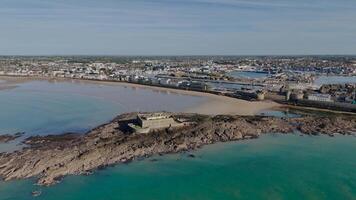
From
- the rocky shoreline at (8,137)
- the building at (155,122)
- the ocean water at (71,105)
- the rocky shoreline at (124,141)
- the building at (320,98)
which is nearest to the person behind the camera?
the rocky shoreline at (124,141)

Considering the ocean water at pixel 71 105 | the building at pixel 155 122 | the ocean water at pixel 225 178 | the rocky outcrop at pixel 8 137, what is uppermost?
the building at pixel 155 122

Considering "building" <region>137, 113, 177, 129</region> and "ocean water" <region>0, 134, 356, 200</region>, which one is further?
"building" <region>137, 113, 177, 129</region>

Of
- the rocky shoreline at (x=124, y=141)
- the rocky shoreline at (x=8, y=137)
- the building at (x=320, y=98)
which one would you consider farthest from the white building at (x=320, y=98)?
the rocky shoreline at (x=8, y=137)

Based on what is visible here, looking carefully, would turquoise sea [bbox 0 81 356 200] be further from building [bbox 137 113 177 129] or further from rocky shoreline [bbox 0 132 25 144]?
building [bbox 137 113 177 129]

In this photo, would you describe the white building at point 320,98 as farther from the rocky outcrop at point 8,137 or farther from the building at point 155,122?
the rocky outcrop at point 8,137

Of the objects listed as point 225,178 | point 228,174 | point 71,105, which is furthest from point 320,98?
point 71,105

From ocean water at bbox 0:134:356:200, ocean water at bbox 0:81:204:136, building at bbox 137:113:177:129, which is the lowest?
ocean water at bbox 0:134:356:200

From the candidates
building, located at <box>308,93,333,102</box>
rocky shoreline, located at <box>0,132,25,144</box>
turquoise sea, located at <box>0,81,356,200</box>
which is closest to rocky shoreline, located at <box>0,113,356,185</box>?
turquoise sea, located at <box>0,81,356,200</box>

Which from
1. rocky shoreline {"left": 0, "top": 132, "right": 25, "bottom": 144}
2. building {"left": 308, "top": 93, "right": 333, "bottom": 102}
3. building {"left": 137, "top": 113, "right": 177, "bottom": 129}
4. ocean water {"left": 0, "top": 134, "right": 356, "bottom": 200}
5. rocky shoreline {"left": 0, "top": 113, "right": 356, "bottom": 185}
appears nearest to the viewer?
ocean water {"left": 0, "top": 134, "right": 356, "bottom": 200}
